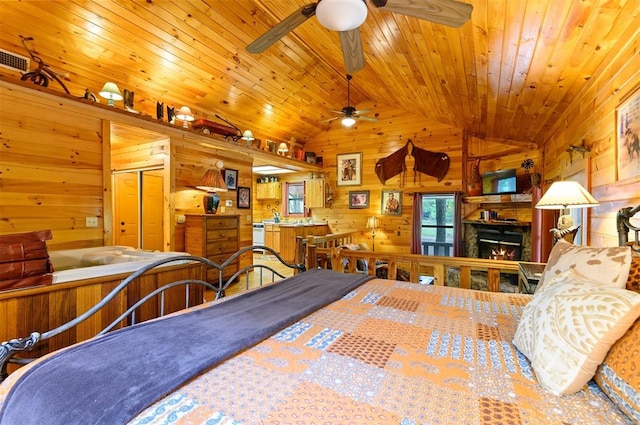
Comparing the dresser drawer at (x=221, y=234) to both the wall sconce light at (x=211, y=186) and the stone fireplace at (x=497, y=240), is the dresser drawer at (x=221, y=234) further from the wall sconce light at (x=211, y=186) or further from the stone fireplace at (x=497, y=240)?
the stone fireplace at (x=497, y=240)

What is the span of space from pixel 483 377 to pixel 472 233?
534 centimetres

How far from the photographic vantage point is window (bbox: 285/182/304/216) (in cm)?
789

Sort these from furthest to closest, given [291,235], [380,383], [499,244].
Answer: [291,235]
[499,244]
[380,383]

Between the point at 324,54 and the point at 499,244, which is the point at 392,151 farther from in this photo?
the point at 499,244

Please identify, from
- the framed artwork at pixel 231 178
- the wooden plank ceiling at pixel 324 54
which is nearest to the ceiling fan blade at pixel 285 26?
the wooden plank ceiling at pixel 324 54

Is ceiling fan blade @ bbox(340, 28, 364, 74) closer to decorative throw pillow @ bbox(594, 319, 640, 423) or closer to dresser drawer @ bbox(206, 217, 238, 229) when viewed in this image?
decorative throw pillow @ bbox(594, 319, 640, 423)

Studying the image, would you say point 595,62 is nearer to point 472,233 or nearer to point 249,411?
point 249,411

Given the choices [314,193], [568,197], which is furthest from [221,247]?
[568,197]

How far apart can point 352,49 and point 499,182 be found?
4215 mm

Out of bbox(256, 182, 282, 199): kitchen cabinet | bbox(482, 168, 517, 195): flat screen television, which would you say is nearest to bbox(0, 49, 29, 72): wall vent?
bbox(256, 182, 282, 199): kitchen cabinet

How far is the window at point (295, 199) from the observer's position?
7.89 meters

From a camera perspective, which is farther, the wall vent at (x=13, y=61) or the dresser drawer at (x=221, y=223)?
the dresser drawer at (x=221, y=223)

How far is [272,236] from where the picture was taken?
730 centimetres

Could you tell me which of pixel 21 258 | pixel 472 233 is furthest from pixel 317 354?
pixel 472 233
